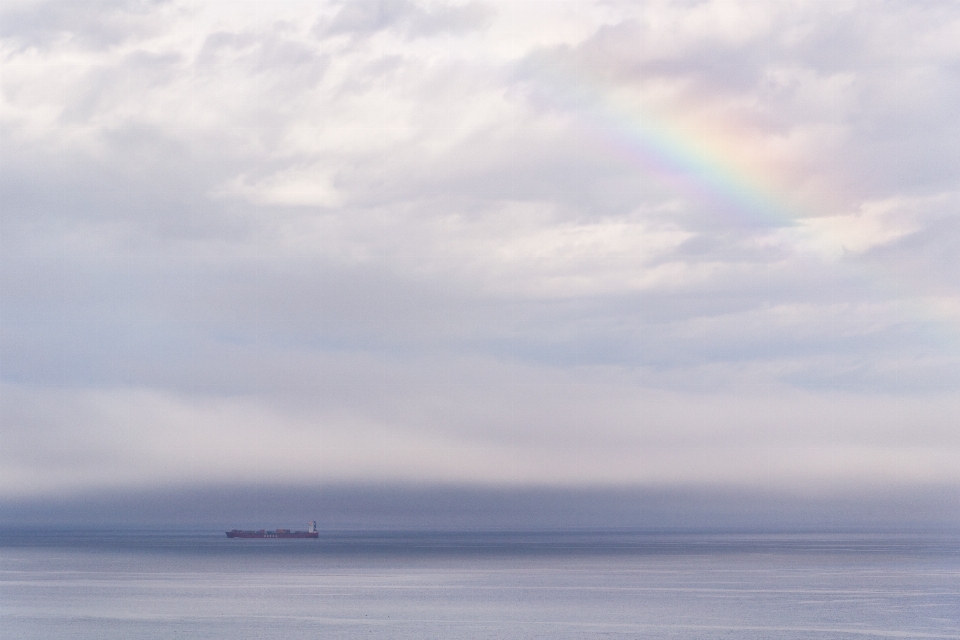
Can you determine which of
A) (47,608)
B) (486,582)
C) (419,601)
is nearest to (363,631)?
(419,601)

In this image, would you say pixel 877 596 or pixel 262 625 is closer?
pixel 262 625

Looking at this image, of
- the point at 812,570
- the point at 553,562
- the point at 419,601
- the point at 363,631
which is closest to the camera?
the point at 363,631

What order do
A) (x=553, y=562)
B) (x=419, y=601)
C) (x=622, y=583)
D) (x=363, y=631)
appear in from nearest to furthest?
(x=363, y=631), (x=419, y=601), (x=622, y=583), (x=553, y=562)

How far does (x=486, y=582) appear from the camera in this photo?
13512 cm

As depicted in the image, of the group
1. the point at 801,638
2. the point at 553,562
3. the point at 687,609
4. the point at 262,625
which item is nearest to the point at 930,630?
the point at 801,638

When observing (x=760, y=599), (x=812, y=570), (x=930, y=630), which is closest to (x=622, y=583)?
(x=760, y=599)

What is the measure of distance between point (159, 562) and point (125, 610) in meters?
93.3

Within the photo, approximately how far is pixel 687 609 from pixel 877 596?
964 inches

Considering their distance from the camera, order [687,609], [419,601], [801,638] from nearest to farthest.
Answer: [801,638] < [687,609] < [419,601]

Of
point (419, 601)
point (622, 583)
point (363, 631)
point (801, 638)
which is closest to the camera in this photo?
point (801, 638)

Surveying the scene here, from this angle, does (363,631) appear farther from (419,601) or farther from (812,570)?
(812,570)

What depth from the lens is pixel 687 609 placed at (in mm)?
98250

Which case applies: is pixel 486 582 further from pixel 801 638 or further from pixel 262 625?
pixel 801 638

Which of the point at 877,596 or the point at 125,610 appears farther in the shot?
the point at 877,596
